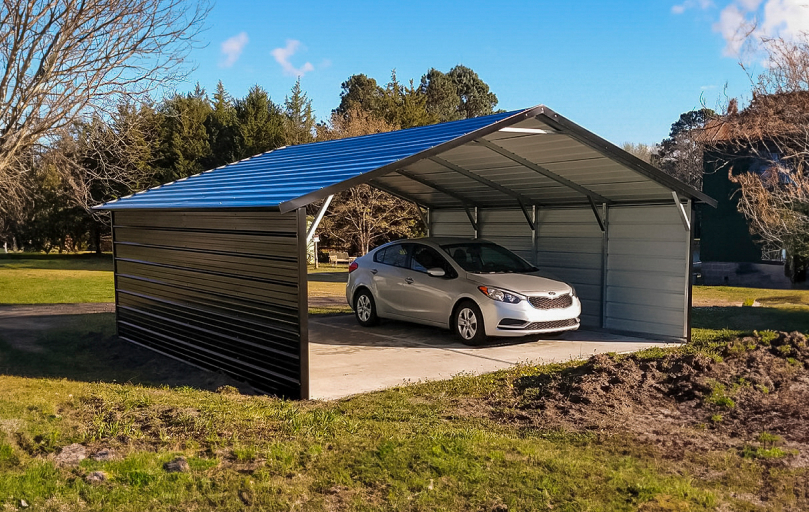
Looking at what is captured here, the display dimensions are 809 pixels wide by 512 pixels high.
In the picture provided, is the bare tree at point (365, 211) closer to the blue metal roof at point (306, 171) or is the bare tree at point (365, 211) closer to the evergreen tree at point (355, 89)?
the blue metal roof at point (306, 171)

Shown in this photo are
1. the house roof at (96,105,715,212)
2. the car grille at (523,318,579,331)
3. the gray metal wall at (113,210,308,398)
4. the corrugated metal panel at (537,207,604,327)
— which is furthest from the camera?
the corrugated metal panel at (537,207,604,327)

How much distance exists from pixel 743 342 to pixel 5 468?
8418 millimetres

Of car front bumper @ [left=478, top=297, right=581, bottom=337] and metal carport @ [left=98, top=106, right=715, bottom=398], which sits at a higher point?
metal carport @ [left=98, top=106, right=715, bottom=398]

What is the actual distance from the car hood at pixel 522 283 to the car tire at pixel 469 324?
0.40 meters

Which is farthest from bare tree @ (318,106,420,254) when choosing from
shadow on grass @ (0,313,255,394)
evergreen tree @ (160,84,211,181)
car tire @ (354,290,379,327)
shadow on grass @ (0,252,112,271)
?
shadow on grass @ (0,313,255,394)

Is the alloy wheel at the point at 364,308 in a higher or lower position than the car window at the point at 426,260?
lower

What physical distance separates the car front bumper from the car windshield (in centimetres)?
85

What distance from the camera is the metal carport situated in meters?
7.70

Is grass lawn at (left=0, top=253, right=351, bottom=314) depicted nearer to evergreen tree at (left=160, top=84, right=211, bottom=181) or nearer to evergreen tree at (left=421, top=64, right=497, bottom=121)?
evergreen tree at (left=160, top=84, right=211, bottom=181)

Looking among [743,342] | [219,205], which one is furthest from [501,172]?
[219,205]

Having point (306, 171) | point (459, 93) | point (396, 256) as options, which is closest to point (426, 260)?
point (396, 256)

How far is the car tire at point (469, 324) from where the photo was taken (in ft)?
34.4

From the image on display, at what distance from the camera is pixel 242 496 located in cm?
447

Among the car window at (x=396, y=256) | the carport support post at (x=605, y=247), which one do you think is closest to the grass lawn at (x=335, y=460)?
the car window at (x=396, y=256)
